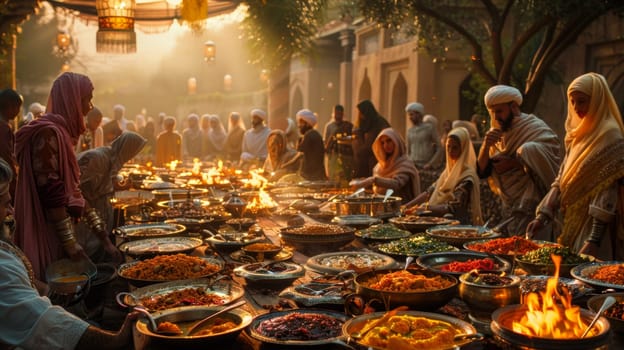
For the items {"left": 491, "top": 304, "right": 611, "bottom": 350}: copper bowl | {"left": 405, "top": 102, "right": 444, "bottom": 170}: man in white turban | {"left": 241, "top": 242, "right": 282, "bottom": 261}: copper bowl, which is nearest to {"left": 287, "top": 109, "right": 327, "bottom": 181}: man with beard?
{"left": 405, "top": 102, "right": 444, "bottom": 170}: man in white turban

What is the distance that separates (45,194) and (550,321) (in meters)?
3.33

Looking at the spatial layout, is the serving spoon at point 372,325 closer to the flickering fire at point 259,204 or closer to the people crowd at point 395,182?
the people crowd at point 395,182

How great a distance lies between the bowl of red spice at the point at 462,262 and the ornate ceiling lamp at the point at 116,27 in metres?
6.26

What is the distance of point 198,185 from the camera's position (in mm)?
8531

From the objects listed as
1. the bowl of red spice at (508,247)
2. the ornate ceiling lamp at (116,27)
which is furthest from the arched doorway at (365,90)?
the bowl of red spice at (508,247)

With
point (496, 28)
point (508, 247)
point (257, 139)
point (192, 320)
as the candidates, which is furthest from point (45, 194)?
point (257, 139)

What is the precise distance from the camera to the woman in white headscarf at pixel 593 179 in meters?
4.81

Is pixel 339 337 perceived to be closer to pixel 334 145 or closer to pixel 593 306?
pixel 593 306

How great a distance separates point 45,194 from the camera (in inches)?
169

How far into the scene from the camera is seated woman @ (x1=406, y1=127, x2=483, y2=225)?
6.38 metres

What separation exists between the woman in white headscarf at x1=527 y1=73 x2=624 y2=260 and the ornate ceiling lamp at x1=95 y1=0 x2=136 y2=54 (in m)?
5.77

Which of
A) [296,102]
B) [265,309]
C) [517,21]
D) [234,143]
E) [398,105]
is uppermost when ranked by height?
[517,21]

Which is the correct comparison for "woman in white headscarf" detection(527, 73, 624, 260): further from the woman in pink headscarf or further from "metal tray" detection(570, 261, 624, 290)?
the woman in pink headscarf

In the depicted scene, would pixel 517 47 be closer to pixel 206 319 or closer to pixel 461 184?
pixel 461 184
